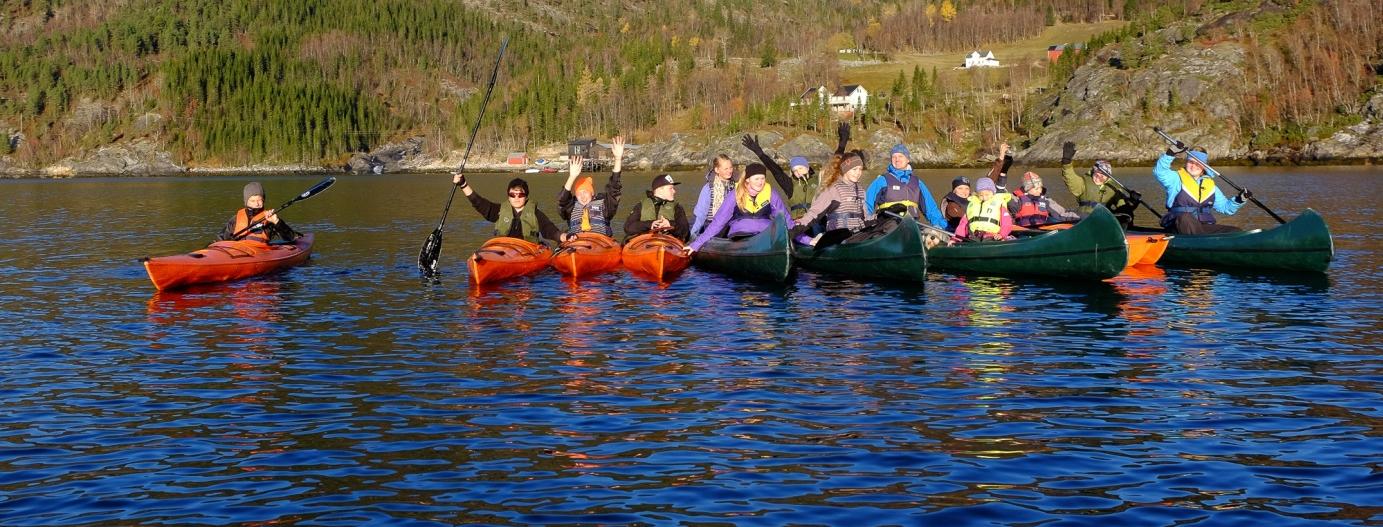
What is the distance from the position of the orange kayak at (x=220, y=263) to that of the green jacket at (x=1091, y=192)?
1715 centimetres

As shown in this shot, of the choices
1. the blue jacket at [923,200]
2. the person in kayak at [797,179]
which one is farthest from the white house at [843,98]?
the blue jacket at [923,200]

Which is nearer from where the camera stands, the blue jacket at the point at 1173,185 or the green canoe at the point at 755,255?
the green canoe at the point at 755,255

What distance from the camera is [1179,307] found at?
66.0ft

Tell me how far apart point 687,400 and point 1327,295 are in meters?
14.1

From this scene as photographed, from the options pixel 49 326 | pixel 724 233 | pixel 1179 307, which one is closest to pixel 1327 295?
pixel 1179 307

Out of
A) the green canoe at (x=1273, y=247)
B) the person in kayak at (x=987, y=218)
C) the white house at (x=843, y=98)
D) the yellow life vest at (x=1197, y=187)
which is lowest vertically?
the green canoe at (x=1273, y=247)

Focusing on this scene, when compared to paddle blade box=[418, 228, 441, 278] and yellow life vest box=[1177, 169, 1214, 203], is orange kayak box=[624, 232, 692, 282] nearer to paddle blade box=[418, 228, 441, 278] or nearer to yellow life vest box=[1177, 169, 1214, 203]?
paddle blade box=[418, 228, 441, 278]

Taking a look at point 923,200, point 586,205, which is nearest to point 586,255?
point 586,205

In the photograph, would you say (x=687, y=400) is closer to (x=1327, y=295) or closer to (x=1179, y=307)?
(x=1179, y=307)

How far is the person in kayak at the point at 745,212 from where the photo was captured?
24.7 meters

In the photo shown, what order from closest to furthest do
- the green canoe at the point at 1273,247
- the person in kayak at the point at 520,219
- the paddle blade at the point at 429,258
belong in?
the green canoe at the point at 1273,247
the person in kayak at the point at 520,219
the paddle blade at the point at 429,258

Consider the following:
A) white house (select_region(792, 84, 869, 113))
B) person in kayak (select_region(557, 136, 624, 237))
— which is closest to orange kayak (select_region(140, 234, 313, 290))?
person in kayak (select_region(557, 136, 624, 237))

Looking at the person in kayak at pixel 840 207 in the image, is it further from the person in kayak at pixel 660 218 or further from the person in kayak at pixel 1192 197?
the person in kayak at pixel 1192 197

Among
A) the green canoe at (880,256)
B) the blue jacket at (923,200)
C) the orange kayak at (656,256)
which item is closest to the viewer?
the green canoe at (880,256)
